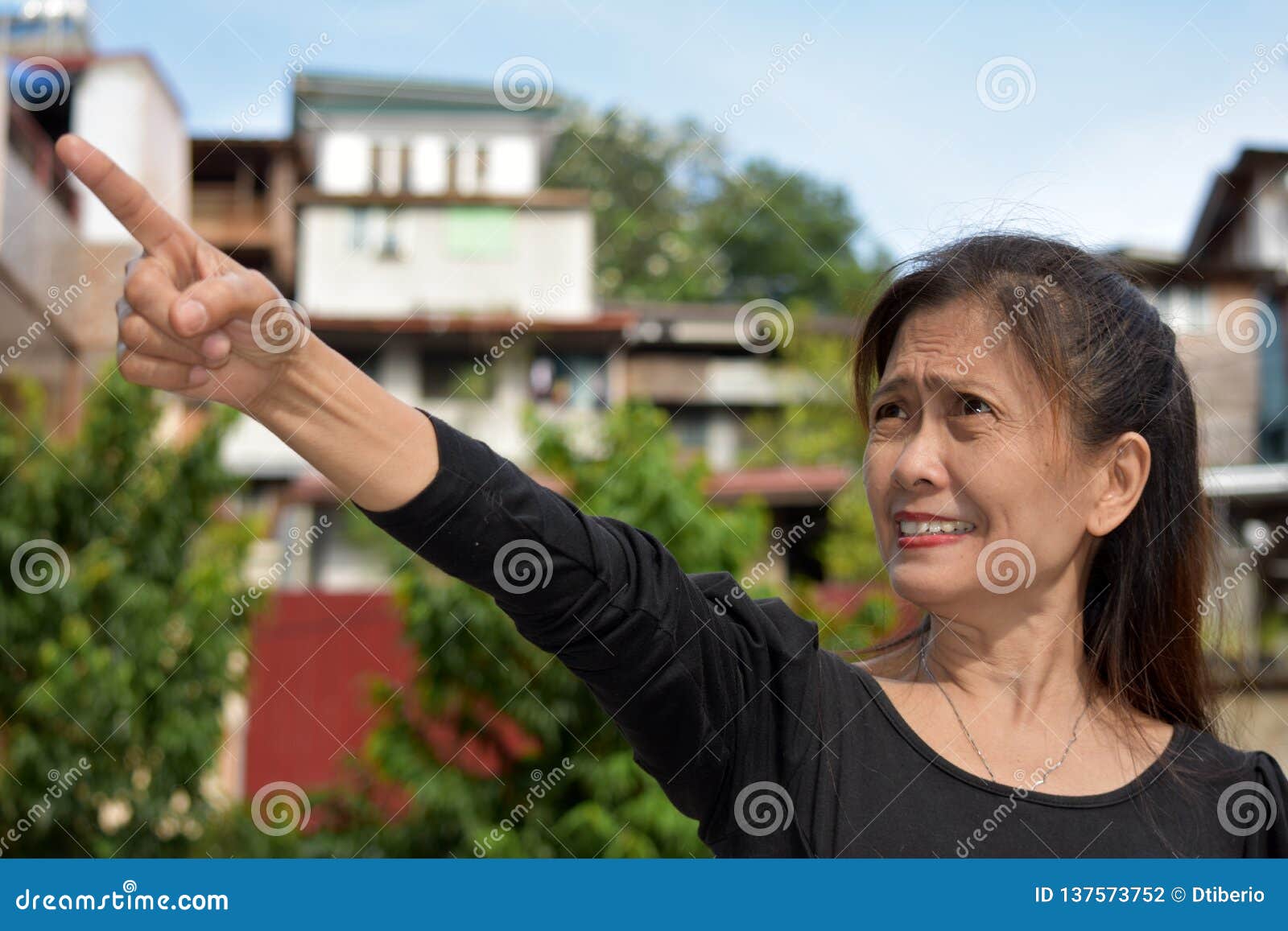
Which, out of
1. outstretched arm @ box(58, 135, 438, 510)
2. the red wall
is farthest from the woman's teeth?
the red wall

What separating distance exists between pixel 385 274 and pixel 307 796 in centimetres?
1331

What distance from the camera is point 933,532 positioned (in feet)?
4.95

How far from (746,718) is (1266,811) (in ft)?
2.15

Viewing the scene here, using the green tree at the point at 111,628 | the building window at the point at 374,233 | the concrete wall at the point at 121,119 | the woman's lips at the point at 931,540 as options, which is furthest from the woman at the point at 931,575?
the building window at the point at 374,233

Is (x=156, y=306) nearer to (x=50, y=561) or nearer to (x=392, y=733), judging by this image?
(x=392, y=733)

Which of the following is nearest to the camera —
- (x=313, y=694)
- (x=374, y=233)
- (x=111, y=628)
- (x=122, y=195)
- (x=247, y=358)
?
(x=122, y=195)

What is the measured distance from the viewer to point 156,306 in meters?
1.12

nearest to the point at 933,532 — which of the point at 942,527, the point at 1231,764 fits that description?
the point at 942,527

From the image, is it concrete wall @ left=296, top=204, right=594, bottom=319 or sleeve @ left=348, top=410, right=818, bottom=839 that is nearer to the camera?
sleeve @ left=348, top=410, right=818, bottom=839

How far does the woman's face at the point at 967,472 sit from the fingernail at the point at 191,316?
0.80 m

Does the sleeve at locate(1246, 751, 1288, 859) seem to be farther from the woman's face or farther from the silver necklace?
the woman's face

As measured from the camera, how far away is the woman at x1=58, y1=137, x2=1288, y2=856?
1234 mm

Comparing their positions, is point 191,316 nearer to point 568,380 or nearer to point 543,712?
point 543,712

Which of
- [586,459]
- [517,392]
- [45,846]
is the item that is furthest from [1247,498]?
[45,846]
